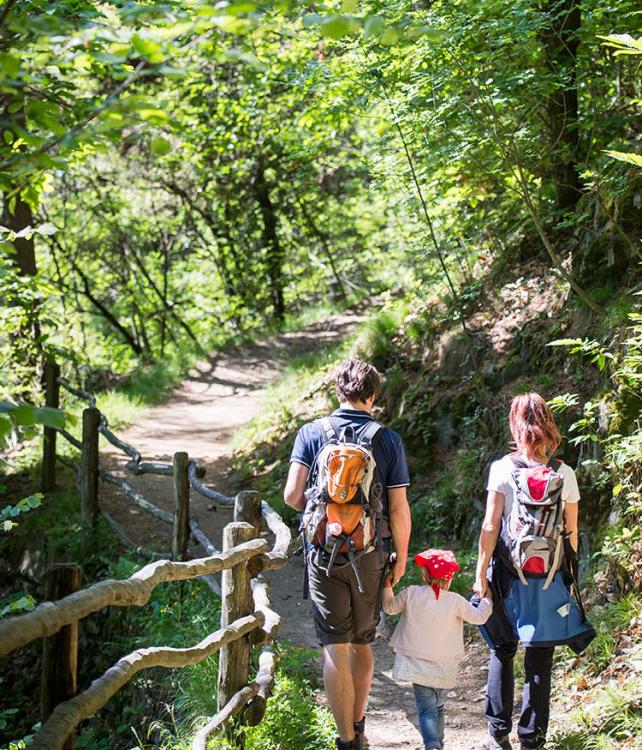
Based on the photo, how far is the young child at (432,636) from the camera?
4.05m

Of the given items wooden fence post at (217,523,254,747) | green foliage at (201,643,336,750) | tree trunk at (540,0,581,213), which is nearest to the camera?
green foliage at (201,643,336,750)

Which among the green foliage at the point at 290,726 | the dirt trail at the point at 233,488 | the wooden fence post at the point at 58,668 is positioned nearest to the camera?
the wooden fence post at the point at 58,668

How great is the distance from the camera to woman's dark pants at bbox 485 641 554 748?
409 cm

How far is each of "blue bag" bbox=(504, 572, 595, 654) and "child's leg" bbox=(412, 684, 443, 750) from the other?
1.77 feet

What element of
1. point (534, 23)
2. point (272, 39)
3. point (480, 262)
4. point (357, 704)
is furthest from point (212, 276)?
point (357, 704)

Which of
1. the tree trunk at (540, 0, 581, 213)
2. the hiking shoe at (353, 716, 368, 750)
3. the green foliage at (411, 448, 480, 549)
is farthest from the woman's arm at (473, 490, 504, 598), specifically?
the tree trunk at (540, 0, 581, 213)

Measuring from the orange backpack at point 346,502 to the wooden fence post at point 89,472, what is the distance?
4833 mm

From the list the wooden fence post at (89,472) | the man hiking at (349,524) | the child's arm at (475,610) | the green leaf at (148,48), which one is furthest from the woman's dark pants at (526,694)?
the wooden fence post at (89,472)

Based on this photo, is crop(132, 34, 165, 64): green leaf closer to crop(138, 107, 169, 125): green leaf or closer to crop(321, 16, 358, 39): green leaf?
crop(138, 107, 169, 125): green leaf

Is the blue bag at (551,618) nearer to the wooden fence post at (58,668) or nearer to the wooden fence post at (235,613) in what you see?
the wooden fence post at (235,613)

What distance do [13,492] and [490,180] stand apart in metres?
6.78

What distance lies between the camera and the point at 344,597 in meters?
4.04

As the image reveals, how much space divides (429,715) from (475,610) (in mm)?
577

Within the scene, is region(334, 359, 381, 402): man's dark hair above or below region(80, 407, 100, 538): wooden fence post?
above
